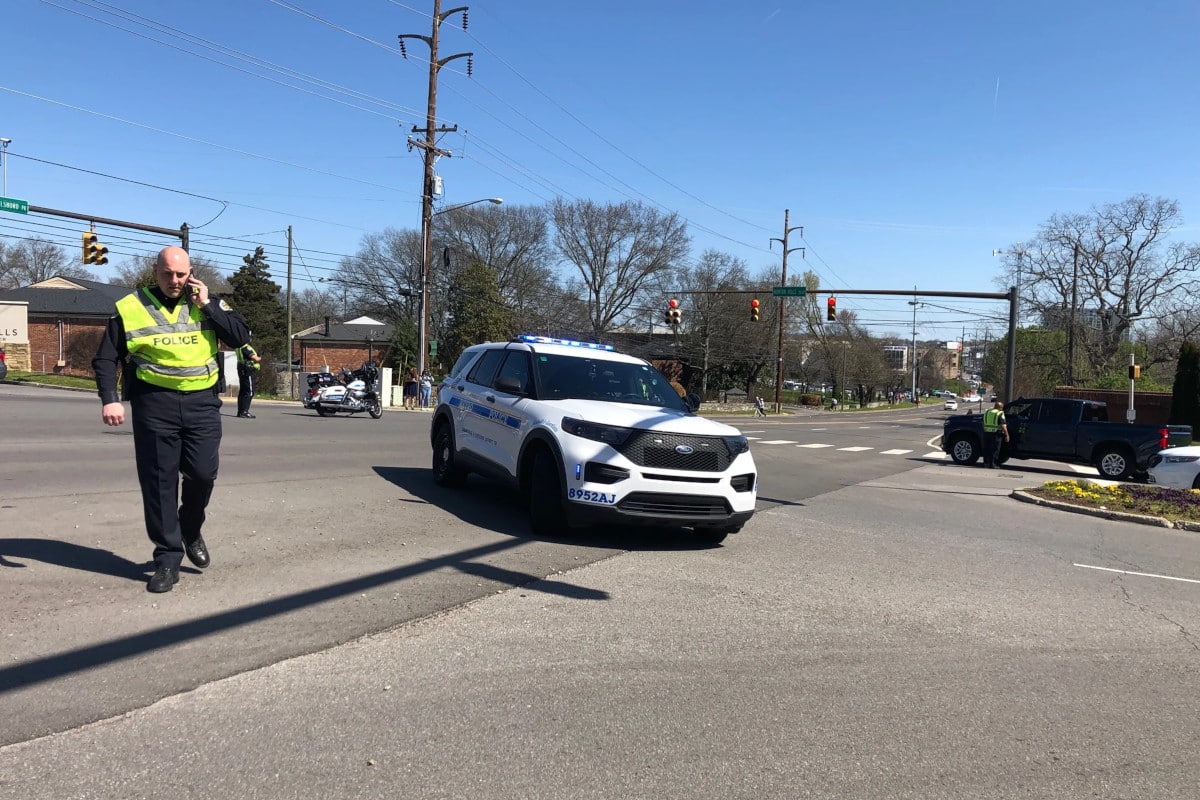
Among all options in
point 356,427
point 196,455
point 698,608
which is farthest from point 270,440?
point 698,608

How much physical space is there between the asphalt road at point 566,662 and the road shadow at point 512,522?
0.08 meters

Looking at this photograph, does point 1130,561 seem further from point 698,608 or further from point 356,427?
point 356,427

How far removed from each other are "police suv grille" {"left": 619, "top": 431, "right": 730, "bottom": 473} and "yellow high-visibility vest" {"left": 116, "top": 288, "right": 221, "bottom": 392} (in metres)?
3.45

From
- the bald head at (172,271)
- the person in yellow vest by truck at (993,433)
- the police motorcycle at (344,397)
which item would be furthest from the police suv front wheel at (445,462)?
the police motorcycle at (344,397)

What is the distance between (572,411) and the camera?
7.97 metres

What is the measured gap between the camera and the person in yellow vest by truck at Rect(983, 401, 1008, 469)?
20.8 metres

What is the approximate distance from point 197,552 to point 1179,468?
15.6 metres

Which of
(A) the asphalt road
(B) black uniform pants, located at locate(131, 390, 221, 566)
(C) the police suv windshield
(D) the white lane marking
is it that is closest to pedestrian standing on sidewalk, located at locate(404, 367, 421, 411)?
(A) the asphalt road

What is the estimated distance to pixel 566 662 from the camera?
471 cm

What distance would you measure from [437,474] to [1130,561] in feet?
25.5

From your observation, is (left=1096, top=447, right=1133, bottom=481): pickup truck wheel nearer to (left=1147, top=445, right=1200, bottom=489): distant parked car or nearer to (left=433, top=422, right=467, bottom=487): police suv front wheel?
(left=1147, top=445, right=1200, bottom=489): distant parked car

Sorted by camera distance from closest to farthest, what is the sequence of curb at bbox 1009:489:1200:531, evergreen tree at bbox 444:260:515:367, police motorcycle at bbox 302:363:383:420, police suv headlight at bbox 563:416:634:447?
police suv headlight at bbox 563:416:634:447 < curb at bbox 1009:489:1200:531 < police motorcycle at bbox 302:363:383:420 < evergreen tree at bbox 444:260:515:367

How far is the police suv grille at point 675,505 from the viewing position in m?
7.42

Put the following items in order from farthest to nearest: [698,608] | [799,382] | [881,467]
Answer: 1. [799,382]
2. [881,467]
3. [698,608]
